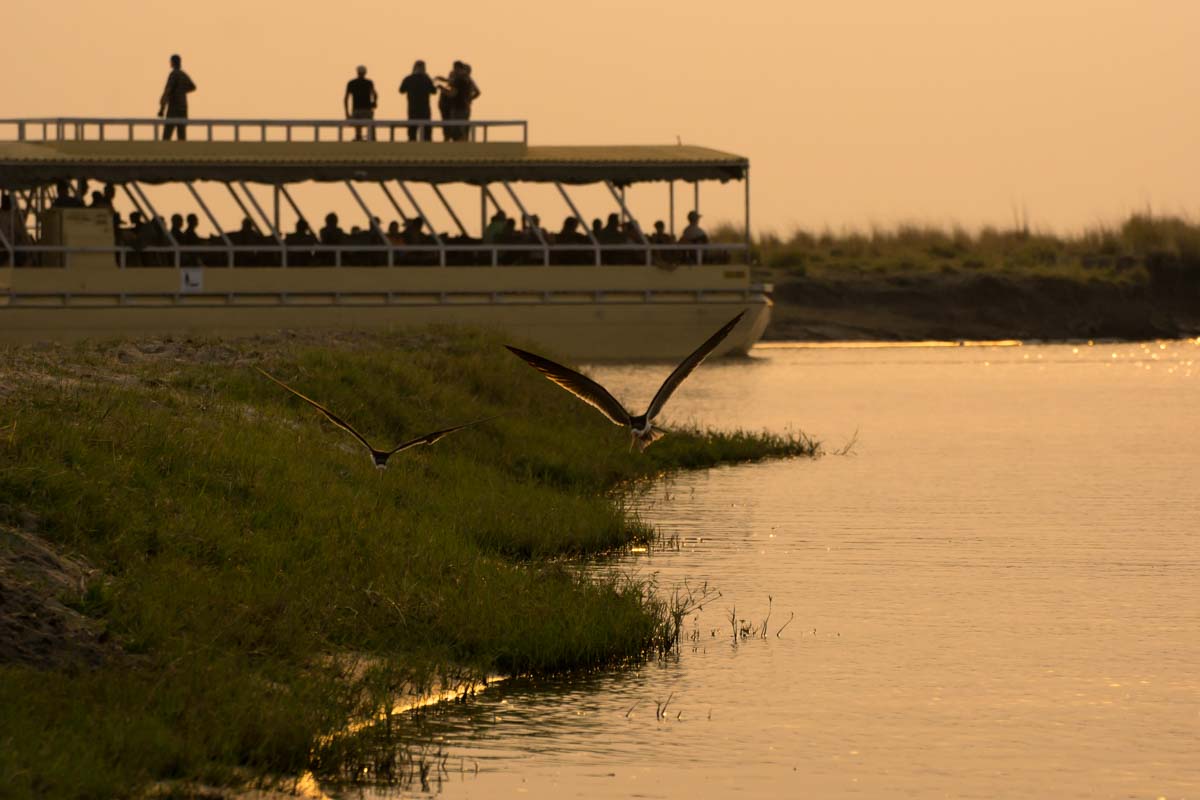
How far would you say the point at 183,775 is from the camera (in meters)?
8.30

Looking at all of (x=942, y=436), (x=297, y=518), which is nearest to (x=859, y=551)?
(x=297, y=518)

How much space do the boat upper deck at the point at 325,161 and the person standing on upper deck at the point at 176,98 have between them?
939 millimetres

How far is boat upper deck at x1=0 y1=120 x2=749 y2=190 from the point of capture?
37031 mm

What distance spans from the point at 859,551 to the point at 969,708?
5.79m

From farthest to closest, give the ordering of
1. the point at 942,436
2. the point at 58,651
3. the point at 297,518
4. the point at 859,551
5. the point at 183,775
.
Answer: the point at 942,436 < the point at 859,551 < the point at 297,518 < the point at 58,651 < the point at 183,775

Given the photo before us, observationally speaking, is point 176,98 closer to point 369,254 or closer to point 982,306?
point 369,254

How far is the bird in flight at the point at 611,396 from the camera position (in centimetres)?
937

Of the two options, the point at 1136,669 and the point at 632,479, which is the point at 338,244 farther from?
the point at 1136,669

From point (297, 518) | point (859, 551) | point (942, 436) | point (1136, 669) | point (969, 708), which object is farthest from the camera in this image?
point (942, 436)

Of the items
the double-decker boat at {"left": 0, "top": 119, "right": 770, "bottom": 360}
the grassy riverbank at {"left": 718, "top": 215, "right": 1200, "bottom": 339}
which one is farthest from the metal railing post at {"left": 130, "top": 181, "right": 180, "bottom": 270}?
the grassy riverbank at {"left": 718, "top": 215, "right": 1200, "bottom": 339}

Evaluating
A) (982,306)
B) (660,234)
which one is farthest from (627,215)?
(982,306)

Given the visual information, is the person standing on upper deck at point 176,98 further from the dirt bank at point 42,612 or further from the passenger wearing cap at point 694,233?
the dirt bank at point 42,612

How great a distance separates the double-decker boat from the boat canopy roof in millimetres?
38

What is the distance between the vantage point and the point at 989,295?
63375mm
